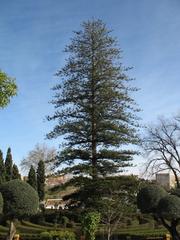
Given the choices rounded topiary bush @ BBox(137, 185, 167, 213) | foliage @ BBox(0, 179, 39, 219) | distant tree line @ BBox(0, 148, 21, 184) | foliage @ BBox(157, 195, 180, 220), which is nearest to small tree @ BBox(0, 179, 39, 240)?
foliage @ BBox(0, 179, 39, 219)

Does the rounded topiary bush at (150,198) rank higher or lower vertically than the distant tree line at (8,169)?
lower

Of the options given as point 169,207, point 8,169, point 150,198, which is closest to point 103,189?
point 150,198

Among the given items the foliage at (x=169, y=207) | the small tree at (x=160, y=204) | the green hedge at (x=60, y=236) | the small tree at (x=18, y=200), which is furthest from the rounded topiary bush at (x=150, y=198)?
the small tree at (x=18, y=200)

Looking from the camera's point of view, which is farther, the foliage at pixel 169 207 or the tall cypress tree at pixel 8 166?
the tall cypress tree at pixel 8 166

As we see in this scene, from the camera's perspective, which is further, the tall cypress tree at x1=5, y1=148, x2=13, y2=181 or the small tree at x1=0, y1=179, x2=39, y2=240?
the tall cypress tree at x1=5, y1=148, x2=13, y2=181

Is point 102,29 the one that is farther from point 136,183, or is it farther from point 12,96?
point 12,96

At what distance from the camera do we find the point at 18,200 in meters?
14.9

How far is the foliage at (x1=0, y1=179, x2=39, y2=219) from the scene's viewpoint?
49.0ft

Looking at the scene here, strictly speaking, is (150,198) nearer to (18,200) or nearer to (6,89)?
(18,200)

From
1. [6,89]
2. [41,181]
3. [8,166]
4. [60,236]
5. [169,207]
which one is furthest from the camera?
[41,181]

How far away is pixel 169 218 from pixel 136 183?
7.43 meters

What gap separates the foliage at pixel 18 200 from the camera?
14.9m

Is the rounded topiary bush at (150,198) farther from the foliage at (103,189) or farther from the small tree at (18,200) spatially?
the foliage at (103,189)

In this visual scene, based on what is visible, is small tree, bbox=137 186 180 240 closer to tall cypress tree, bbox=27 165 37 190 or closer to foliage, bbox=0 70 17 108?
foliage, bbox=0 70 17 108
